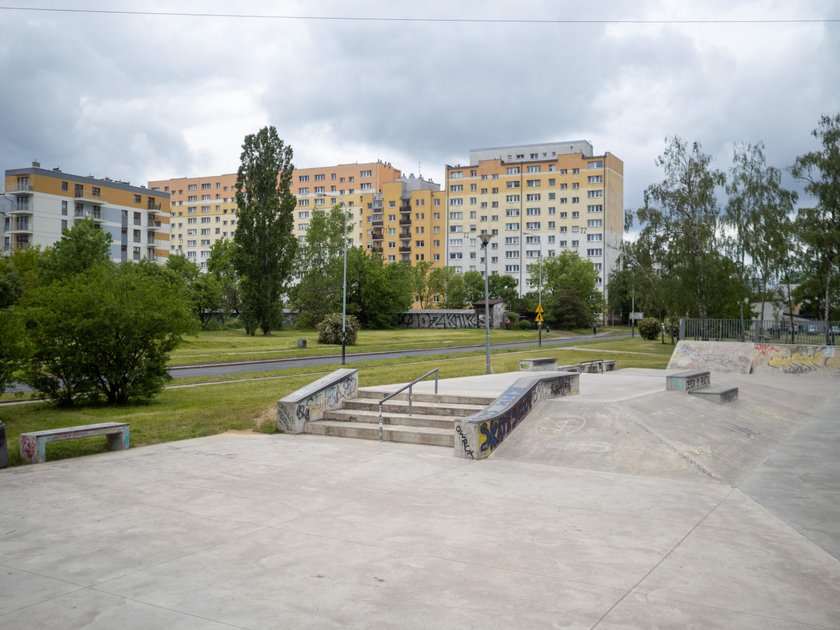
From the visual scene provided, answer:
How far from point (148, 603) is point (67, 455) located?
266 inches

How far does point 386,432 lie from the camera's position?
12070 millimetres

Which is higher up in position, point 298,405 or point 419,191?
point 419,191

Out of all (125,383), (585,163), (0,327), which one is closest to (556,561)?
(0,327)

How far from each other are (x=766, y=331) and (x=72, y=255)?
50333 millimetres

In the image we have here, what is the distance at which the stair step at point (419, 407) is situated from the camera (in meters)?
12.7

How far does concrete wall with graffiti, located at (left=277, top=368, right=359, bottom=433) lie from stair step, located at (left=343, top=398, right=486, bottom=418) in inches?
11.1

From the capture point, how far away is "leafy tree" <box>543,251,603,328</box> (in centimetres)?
7856

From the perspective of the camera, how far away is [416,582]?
5176 mm

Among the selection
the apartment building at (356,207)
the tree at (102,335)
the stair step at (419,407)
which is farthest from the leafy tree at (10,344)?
the apartment building at (356,207)

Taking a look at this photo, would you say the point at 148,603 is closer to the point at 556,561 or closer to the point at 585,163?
the point at 556,561

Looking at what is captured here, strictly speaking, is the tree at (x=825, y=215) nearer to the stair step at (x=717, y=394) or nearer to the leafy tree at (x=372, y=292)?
the stair step at (x=717, y=394)

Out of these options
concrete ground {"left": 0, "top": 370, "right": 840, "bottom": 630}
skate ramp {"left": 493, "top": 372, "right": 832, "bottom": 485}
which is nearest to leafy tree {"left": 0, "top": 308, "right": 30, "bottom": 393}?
concrete ground {"left": 0, "top": 370, "right": 840, "bottom": 630}

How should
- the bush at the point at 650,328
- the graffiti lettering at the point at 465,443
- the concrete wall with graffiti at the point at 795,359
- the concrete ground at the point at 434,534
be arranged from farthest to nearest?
1. the bush at the point at 650,328
2. the concrete wall with graffiti at the point at 795,359
3. the graffiti lettering at the point at 465,443
4. the concrete ground at the point at 434,534

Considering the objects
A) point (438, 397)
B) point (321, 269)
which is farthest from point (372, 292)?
point (438, 397)
